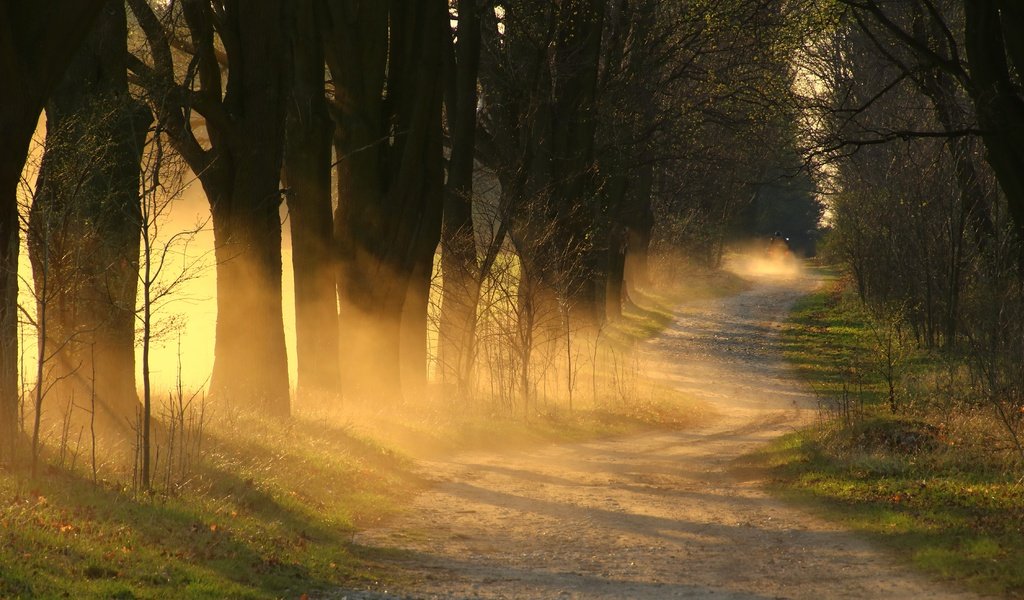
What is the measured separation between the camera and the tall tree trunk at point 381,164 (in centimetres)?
1844

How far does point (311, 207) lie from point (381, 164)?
179 centimetres

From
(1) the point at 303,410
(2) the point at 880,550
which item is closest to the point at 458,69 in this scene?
(1) the point at 303,410

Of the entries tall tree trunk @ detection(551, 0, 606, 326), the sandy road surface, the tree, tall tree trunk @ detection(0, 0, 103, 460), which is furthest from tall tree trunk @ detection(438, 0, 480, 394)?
tall tree trunk @ detection(0, 0, 103, 460)

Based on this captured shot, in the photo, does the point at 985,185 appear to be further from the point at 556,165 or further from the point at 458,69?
the point at 458,69

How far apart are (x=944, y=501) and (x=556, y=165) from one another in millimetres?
15956

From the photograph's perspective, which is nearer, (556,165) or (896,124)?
(556,165)

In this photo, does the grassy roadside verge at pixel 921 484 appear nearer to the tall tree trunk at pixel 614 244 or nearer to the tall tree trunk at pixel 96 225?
the tall tree trunk at pixel 96 225

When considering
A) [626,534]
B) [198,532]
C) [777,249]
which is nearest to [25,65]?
[198,532]

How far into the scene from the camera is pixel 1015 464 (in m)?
13.0

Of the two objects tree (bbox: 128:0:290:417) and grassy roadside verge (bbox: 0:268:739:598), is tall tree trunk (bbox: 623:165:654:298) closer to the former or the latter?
tree (bbox: 128:0:290:417)

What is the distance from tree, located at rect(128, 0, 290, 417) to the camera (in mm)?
15031

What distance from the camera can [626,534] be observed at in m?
11.5

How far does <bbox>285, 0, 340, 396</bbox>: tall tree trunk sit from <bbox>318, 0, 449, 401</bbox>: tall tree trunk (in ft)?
2.26

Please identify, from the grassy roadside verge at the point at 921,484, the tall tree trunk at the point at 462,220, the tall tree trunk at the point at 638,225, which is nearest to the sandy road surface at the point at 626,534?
the grassy roadside verge at the point at 921,484
